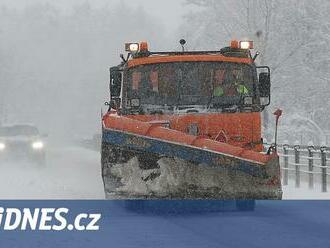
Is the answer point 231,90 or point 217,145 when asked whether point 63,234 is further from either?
point 231,90

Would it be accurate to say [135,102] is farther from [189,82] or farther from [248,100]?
[248,100]

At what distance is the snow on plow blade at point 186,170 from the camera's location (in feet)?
35.6

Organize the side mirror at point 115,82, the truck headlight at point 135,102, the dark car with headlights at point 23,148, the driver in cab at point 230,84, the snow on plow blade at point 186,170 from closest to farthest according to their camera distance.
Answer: the snow on plow blade at point 186,170
the truck headlight at point 135,102
the driver in cab at point 230,84
the side mirror at point 115,82
the dark car with headlights at point 23,148

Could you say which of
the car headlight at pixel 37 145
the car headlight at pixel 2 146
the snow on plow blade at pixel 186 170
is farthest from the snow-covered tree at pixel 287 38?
the snow on plow blade at pixel 186 170

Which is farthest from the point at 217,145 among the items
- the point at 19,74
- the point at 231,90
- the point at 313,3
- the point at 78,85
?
the point at 78,85

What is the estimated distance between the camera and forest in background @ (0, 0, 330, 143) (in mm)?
36344

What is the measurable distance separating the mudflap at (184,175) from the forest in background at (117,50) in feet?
68.4

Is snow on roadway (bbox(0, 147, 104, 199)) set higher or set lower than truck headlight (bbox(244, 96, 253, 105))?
lower

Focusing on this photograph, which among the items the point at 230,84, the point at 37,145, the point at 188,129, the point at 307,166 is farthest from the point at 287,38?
the point at 188,129

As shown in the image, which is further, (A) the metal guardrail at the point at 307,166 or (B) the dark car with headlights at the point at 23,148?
(B) the dark car with headlights at the point at 23,148

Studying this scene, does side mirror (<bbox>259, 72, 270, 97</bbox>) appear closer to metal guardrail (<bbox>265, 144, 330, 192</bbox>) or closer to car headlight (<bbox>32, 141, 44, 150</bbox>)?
metal guardrail (<bbox>265, 144, 330, 192</bbox>)

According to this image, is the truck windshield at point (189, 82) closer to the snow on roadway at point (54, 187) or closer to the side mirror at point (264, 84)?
the side mirror at point (264, 84)

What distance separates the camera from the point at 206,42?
39.9 meters

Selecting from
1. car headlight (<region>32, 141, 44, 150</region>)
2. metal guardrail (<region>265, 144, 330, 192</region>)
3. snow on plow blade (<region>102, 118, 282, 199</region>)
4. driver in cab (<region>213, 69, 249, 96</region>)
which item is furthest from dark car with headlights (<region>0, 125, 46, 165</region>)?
snow on plow blade (<region>102, 118, 282, 199</region>)
